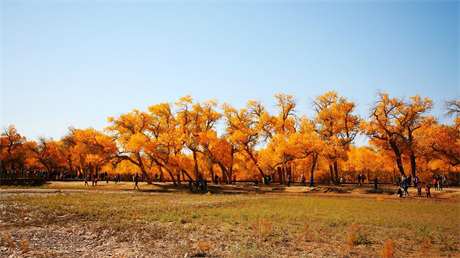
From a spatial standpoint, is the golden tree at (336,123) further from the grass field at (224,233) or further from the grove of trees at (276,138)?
the grass field at (224,233)

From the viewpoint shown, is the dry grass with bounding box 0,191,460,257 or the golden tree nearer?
the dry grass with bounding box 0,191,460,257

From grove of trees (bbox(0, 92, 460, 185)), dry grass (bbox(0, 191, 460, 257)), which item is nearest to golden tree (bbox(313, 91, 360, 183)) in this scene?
grove of trees (bbox(0, 92, 460, 185))

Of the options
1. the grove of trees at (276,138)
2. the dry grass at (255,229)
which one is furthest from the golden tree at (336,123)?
the dry grass at (255,229)

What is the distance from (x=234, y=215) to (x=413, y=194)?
33272mm

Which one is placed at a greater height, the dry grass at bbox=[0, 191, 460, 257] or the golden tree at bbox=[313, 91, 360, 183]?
the golden tree at bbox=[313, 91, 360, 183]

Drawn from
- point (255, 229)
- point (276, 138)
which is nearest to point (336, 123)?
point (276, 138)

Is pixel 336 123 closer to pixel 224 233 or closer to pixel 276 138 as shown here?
pixel 276 138

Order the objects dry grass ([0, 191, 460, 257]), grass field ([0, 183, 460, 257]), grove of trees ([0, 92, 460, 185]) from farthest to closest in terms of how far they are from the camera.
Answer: grove of trees ([0, 92, 460, 185]) < dry grass ([0, 191, 460, 257]) < grass field ([0, 183, 460, 257])

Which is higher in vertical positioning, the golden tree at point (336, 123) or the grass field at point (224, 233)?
the golden tree at point (336, 123)

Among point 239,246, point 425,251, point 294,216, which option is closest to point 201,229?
point 239,246

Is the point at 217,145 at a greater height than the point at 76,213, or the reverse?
the point at 217,145

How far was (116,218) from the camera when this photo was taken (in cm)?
2534

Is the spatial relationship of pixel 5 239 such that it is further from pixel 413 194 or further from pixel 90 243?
pixel 413 194

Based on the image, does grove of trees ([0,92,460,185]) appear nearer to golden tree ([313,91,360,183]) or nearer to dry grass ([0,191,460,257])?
golden tree ([313,91,360,183])
